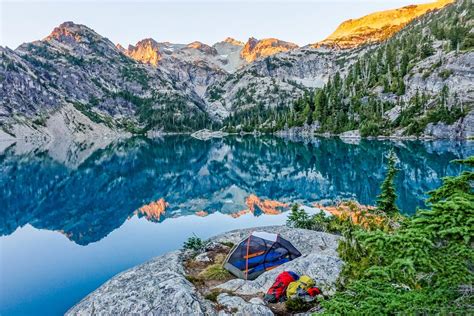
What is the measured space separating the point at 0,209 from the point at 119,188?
2126 centimetres

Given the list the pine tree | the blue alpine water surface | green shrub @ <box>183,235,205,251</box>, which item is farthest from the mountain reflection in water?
green shrub @ <box>183,235,205,251</box>

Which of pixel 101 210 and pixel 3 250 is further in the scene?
pixel 101 210

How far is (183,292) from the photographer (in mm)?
16578

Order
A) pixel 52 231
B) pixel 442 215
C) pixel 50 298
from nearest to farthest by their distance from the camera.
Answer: pixel 442 215
pixel 50 298
pixel 52 231

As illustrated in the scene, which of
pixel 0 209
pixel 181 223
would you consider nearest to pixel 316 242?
pixel 181 223

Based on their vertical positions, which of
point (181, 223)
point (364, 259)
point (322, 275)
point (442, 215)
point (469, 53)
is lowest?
point (181, 223)

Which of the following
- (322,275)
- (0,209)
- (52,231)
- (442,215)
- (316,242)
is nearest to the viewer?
(442,215)

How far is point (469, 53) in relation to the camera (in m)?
154

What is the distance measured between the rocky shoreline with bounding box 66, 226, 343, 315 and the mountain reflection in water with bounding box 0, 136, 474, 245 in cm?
1704

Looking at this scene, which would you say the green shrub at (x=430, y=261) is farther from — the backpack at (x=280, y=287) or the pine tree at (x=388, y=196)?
the pine tree at (x=388, y=196)

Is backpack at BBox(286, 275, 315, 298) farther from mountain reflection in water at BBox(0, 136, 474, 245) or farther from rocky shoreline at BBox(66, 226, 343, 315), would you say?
mountain reflection in water at BBox(0, 136, 474, 245)

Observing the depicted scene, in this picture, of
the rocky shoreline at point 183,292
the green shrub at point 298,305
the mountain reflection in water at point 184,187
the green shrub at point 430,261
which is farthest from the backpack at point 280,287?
the mountain reflection in water at point 184,187

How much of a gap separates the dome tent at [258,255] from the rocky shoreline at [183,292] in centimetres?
134

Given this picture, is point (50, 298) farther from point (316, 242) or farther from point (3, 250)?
point (316, 242)
